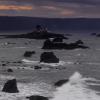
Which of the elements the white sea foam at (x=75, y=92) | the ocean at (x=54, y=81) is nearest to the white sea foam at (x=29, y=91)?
the ocean at (x=54, y=81)

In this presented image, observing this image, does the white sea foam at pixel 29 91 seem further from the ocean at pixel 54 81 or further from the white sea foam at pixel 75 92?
the white sea foam at pixel 75 92

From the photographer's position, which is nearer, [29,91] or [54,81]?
[29,91]

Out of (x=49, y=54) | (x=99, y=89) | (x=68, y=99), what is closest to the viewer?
(x=68, y=99)

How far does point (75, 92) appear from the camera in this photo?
45.2 metres

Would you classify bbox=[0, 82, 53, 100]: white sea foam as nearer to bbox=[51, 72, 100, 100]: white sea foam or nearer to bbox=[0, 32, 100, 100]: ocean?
bbox=[0, 32, 100, 100]: ocean

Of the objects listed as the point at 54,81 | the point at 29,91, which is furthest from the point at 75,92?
the point at 54,81

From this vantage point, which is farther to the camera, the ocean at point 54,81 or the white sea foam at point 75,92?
the ocean at point 54,81

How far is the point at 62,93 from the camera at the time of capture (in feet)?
146

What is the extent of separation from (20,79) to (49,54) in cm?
2109

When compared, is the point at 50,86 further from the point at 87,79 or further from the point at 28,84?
the point at 87,79

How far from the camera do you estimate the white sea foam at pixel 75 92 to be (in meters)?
42.1

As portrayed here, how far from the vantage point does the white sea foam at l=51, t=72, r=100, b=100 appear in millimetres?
42081

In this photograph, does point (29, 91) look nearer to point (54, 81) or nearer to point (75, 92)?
point (75, 92)

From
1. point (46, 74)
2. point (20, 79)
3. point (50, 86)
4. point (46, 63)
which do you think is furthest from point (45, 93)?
point (46, 63)
